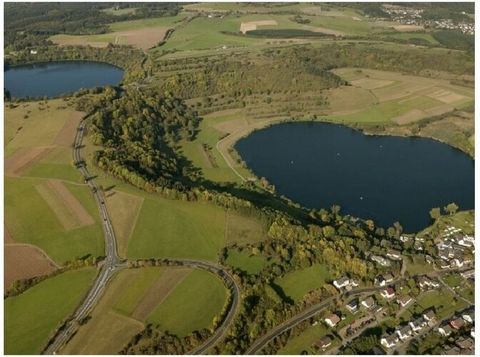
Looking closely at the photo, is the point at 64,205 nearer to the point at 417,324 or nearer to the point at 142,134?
the point at 142,134

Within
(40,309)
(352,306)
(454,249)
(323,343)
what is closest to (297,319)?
(323,343)

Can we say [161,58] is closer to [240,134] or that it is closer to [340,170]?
[240,134]

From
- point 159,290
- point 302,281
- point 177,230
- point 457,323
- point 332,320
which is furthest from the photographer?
point 177,230

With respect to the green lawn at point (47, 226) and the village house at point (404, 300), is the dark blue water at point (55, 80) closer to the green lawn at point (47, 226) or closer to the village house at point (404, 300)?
the green lawn at point (47, 226)

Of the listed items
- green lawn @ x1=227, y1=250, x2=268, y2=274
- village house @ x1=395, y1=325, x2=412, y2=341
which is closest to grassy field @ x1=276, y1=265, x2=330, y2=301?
green lawn @ x1=227, y1=250, x2=268, y2=274

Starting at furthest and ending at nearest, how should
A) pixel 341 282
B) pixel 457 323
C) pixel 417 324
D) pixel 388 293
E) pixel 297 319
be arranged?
1. pixel 341 282
2. pixel 388 293
3. pixel 297 319
4. pixel 417 324
5. pixel 457 323

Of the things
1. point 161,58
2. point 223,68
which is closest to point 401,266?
point 223,68

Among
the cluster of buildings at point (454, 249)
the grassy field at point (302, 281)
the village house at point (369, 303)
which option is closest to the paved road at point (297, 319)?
the village house at point (369, 303)

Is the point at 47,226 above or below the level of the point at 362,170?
above
